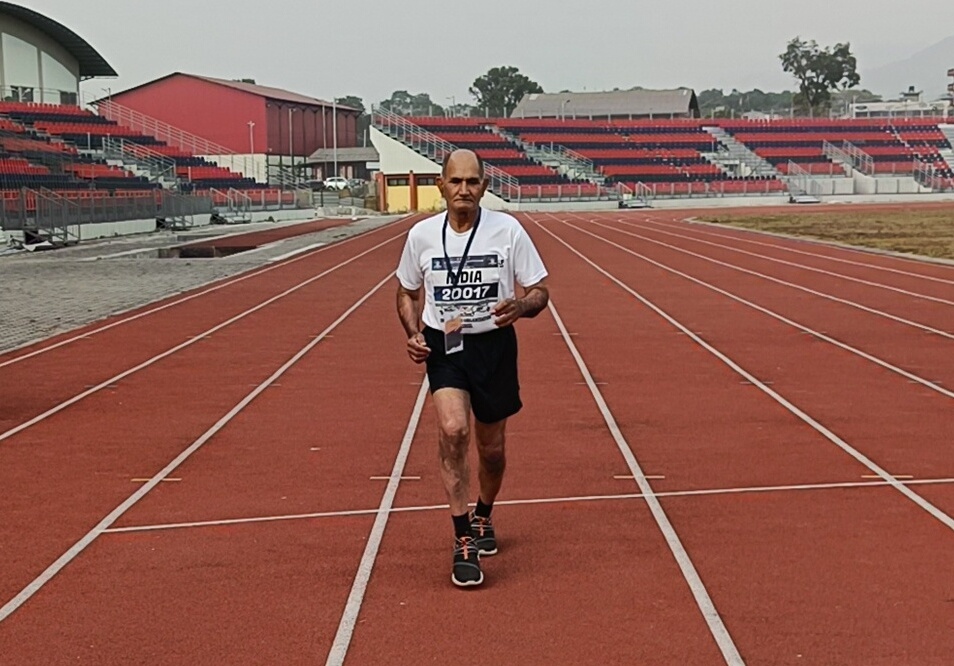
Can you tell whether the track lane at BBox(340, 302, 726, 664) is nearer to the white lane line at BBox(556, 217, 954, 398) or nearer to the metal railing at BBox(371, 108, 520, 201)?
the white lane line at BBox(556, 217, 954, 398)

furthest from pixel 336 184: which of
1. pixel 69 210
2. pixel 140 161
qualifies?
pixel 69 210

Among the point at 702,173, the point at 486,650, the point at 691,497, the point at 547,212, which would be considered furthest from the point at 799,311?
the point at 702,173

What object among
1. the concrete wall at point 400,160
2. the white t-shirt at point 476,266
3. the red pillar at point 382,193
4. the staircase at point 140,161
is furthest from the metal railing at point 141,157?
the white t-shirt at point 476,266

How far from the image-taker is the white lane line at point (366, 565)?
14.8 ft

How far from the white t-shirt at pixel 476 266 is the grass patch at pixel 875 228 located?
2166 cm

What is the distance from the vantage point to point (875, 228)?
39.3 meters

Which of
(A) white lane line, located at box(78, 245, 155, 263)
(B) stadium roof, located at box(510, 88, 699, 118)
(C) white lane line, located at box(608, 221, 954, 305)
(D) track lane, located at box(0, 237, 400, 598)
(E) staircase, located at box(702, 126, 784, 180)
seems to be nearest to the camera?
(D) track lane, located at box(0, 237, 400, 598)

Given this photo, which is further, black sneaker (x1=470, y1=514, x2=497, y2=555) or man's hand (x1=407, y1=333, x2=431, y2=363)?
black sneaker (x1=470, y1=514, x2=497, y2=555)

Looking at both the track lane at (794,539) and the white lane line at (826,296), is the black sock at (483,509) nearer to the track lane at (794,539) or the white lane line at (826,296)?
the track lane at (794,539)

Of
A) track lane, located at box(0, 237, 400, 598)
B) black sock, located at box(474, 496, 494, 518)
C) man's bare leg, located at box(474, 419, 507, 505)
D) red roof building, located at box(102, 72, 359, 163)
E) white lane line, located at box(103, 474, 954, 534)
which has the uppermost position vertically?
red roof building, located at box(102, 72, 359, 163)

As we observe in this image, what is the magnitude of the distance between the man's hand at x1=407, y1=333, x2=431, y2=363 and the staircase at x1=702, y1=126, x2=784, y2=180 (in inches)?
2905

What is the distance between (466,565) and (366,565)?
56cm

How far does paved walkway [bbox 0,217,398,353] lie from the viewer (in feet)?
52.4

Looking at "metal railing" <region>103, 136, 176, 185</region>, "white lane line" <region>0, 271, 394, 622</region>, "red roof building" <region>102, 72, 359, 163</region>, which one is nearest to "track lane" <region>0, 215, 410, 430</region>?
"white lane line" <region>0, 271, 394, 622</region>
